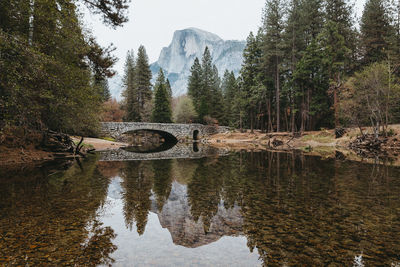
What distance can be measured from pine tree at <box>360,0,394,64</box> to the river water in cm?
3227

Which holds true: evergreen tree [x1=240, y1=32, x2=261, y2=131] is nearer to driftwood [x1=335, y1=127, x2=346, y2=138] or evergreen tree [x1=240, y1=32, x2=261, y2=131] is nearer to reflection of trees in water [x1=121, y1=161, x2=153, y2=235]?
driftwood [x1=335, y1=127, x2=346, y2=138]

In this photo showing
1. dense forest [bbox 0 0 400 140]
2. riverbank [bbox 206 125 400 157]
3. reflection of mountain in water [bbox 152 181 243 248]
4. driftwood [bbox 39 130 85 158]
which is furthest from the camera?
riverbank [bbox 206 125 400 157]

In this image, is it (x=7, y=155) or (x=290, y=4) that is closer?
(x=7, y=155)

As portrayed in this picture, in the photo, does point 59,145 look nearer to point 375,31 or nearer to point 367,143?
point 367,143

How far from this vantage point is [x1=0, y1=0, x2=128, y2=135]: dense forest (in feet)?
24.3

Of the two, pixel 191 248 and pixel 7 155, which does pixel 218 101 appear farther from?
pixel 191 248

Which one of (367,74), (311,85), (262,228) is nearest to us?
(262,228)

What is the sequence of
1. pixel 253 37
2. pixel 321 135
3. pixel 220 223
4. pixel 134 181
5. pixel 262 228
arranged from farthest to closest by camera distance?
pixel 253 37 → pixel 321 135 → pixel 134 181 → pixel 220 223 → pixel 262 228

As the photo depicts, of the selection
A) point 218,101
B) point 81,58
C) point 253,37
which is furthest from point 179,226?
point 218,101

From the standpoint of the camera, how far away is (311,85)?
32.4 metres

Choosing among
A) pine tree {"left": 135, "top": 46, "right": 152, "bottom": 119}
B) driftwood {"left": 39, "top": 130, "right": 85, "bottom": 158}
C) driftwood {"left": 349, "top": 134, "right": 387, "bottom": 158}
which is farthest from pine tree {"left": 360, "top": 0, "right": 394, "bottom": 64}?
pine tree {"left": 135, "top": 46, "right": 152, "bottom": 119}

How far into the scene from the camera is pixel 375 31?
106ft

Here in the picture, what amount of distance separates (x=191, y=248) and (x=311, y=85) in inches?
1327

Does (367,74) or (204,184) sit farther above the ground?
(367,74)
